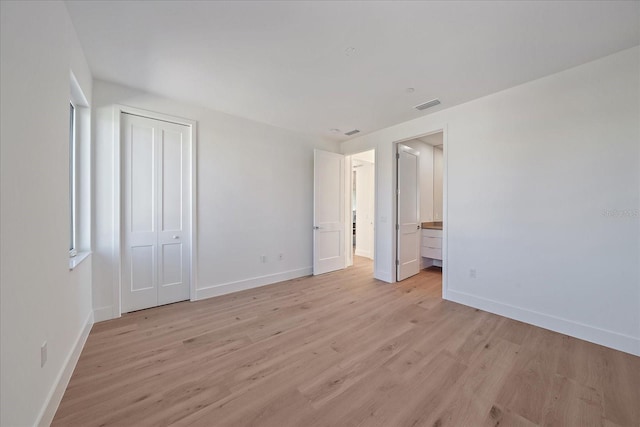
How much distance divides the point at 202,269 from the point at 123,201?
4.15 ft

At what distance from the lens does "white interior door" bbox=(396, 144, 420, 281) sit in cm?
426

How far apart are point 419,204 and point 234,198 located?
342 cm

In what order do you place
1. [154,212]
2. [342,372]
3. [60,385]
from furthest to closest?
[154,212] → [342,372] → [60,385]

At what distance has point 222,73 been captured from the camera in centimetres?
256

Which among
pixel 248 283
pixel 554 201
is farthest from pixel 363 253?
pixel 554 201

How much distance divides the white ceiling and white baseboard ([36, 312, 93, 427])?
254 cm

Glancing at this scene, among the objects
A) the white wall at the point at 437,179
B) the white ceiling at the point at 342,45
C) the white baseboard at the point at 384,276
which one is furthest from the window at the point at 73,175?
the white wall at the point at 437,179

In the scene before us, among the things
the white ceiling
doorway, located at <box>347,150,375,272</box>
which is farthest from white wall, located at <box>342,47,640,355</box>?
doorway, located at <box>347,150,375,272</box>

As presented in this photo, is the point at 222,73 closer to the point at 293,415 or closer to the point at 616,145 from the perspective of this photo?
the point at 293,415

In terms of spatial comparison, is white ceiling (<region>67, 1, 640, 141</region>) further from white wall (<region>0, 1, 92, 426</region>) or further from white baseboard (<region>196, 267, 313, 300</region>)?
white baseboard (<region>196, 267, 313, 300</region>)

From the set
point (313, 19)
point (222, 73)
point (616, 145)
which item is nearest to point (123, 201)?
point (222, 73)

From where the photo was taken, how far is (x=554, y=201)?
2.56 m

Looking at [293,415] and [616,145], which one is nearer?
[293,415]

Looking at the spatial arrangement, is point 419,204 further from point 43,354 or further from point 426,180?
point 43,354
